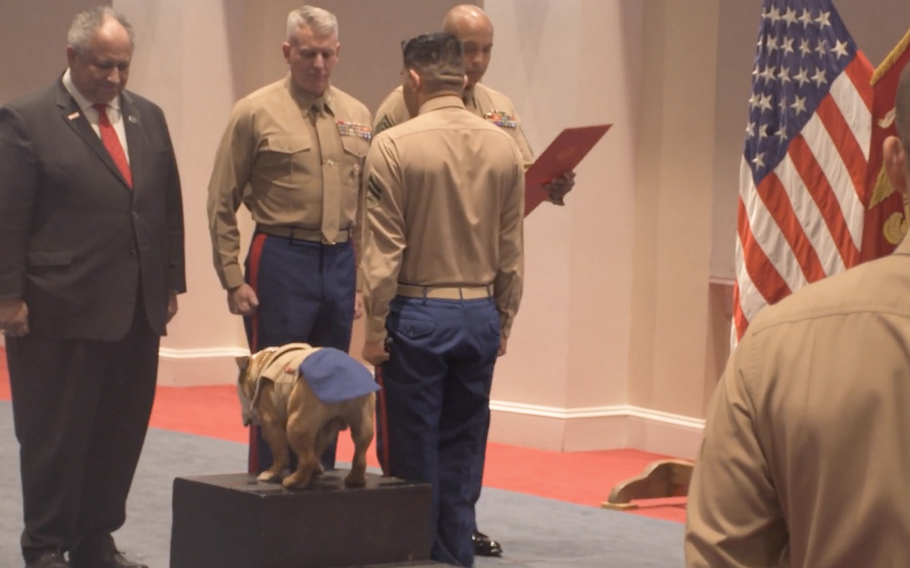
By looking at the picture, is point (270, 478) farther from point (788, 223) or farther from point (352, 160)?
point (788, 223)

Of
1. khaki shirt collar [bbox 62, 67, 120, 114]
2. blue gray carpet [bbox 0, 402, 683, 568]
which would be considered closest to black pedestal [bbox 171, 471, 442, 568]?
blue gray carpet [bbox 0, 402, 683, 568]

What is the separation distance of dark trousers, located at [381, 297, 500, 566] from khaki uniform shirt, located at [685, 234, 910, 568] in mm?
2664

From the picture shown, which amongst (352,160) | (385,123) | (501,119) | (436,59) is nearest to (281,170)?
(352,160)

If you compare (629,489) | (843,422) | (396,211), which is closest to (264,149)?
(396,211)

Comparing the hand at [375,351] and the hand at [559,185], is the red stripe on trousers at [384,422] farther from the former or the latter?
the hand at [559,185]

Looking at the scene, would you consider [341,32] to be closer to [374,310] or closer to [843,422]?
[374,310]

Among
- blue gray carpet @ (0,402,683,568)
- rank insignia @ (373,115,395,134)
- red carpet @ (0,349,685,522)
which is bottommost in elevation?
red carpet @ (0,349,685,522)

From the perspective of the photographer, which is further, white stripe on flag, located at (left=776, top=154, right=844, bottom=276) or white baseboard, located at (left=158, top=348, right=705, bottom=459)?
white baseboard, located at (left=158, top=348, right=705, bottom=459)

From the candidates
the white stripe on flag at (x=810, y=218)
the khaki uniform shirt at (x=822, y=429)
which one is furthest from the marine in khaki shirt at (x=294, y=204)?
the khaki uniform shirt at (x=822, y=429)

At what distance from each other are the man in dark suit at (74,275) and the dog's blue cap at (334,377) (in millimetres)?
973

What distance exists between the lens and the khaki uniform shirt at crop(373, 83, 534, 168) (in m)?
4.79

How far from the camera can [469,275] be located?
4117 millimetres

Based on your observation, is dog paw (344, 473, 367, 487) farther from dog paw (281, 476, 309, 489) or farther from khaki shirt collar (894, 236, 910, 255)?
khaki shirt collar (894, 236, 910, 255)

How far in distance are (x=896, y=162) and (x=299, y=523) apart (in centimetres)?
242
